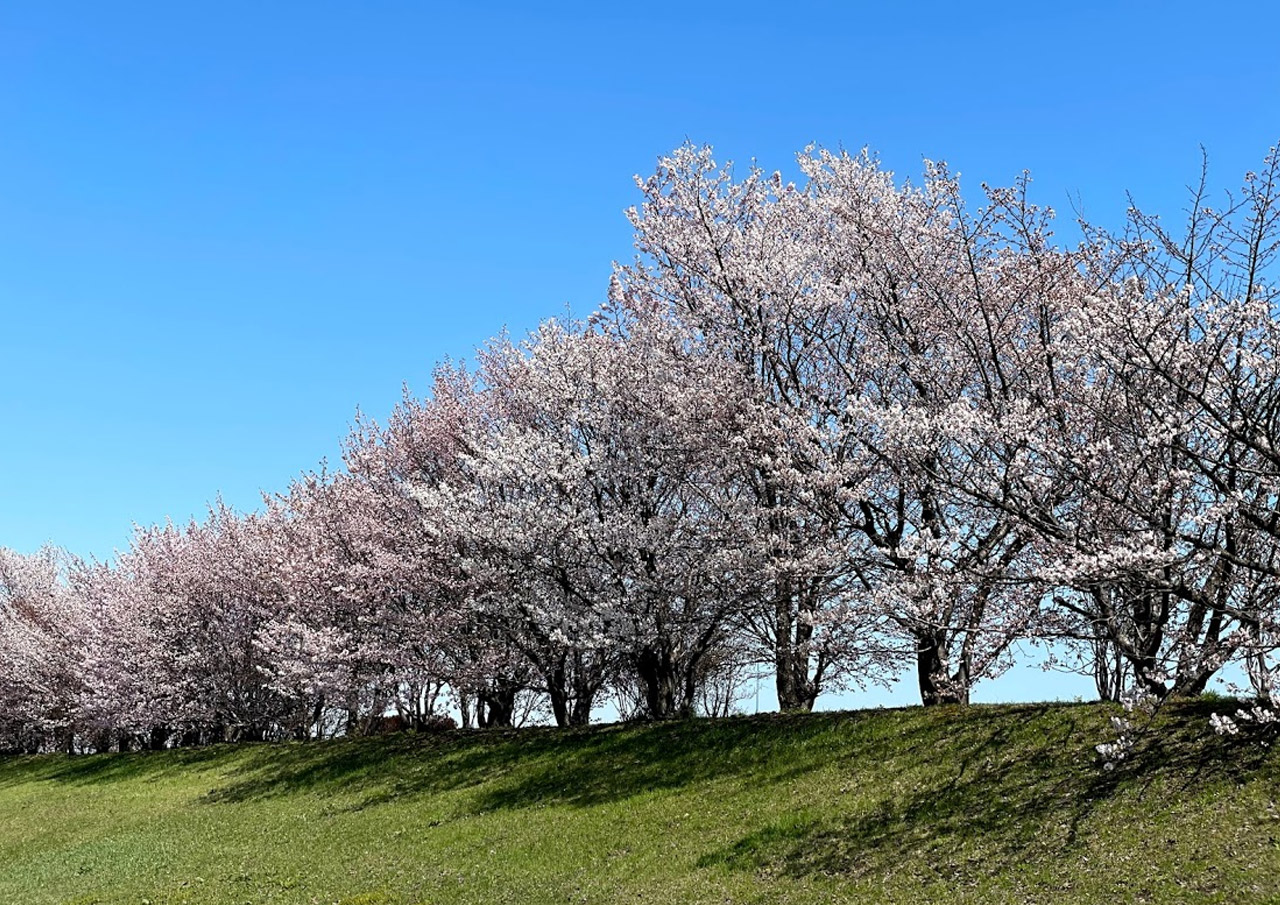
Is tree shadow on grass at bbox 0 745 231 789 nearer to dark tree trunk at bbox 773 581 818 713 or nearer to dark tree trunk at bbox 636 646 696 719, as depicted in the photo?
dark tree trunk at bbox 636 646 696 719

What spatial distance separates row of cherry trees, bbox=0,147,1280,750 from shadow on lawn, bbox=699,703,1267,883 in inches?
38.8

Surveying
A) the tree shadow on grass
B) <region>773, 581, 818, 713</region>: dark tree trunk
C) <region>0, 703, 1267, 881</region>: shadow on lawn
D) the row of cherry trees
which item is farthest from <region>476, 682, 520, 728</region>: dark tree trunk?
<region>773, 581, 818, 713</region>: dark tree trunk

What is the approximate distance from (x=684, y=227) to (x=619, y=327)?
4624 mm

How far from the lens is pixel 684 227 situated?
72.9 ft

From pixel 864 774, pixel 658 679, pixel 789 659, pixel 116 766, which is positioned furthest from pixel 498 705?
pixel 864 774

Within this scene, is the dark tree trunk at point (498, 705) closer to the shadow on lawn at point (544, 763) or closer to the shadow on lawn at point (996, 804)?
the shadow on lawn at point (544, 763)

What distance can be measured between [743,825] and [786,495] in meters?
7.57

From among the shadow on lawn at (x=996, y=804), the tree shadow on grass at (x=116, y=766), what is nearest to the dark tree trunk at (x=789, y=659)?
the shadow on lawn at (x=996, y=804)

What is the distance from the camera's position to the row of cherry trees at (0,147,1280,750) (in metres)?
12.5

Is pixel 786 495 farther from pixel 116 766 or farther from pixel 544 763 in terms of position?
pixel 116 766

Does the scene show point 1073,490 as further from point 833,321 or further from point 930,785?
point 833,321

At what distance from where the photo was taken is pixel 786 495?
20.2 meters

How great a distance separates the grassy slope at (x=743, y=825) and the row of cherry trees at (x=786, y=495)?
5.21 feet

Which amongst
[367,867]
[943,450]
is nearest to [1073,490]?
[943,450]
